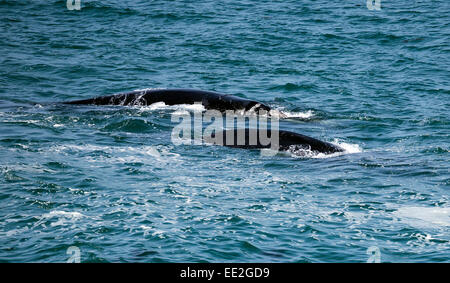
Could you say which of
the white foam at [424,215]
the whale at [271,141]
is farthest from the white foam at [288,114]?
the white foam at [424,215]

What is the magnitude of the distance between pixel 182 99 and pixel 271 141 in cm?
563

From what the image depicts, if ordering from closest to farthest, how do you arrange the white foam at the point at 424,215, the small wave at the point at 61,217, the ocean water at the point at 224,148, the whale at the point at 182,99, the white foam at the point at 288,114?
the ocean water at the point at 224,148 < the small wave at the point at 61,217 < the white foam at the point at 424,215 < the whale at the point at 182,99 < the white foam at the point at 288,114

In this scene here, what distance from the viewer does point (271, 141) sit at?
21.0m

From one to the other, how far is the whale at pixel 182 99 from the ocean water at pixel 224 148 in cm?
53

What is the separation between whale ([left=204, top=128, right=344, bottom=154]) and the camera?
20625mm

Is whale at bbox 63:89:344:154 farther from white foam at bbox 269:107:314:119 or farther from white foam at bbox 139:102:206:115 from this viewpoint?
white foam at bbox 269:107:314:119

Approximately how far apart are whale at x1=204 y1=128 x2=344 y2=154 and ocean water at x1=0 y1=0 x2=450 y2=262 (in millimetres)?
389

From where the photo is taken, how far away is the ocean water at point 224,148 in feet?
48.6

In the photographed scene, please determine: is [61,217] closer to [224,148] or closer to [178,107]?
[224,148]

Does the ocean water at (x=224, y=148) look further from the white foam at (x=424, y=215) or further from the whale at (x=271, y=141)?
the whale at (x=271, y=141)

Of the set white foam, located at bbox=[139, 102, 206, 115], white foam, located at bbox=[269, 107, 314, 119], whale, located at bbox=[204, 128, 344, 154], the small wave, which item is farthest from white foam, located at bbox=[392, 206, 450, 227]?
white foam, located at bbox=[139, 102, 206, 115]

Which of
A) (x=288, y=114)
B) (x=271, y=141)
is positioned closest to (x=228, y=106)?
(x=288, y=114)
